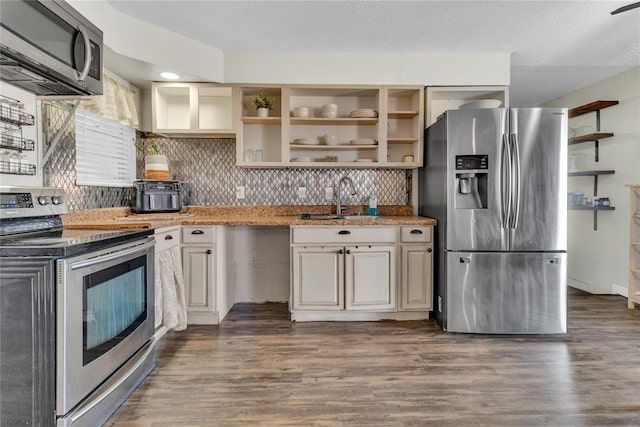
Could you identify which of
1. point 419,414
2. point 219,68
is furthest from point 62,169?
point 419,414

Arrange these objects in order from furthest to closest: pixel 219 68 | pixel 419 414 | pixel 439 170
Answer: pixel 219 68 → pixel 439 170 → pixel 419 414

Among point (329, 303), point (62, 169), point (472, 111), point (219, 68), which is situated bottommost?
point (329, 303)

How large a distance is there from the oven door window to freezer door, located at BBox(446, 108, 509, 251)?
2.22 meters

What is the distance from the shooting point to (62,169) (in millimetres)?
2436

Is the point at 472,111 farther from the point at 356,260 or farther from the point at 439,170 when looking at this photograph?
the point at 356,260

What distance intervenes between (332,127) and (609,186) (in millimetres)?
3149

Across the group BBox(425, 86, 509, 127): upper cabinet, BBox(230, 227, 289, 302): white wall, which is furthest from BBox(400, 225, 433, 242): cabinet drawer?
BBox(230, 227, 289, 302): white wall

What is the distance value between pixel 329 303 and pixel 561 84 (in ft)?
12.1

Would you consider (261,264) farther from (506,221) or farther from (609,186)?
(609,186)

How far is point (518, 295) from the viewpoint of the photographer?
2.80 m

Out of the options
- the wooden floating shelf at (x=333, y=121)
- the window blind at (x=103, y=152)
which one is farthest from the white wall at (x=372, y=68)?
the window blind at (x=103, y=152)

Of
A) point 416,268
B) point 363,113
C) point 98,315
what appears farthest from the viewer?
point 363,113

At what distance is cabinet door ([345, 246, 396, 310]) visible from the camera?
301cm

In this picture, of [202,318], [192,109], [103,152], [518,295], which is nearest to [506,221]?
[518,295]
